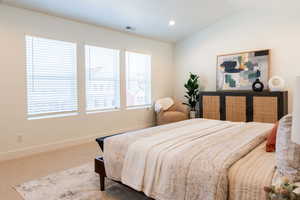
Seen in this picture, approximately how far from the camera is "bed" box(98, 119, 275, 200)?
141cm

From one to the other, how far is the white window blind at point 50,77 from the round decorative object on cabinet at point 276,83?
4085mm

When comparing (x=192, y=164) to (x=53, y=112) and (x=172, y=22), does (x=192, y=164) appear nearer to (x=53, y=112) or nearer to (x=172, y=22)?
(x=53, y=112)

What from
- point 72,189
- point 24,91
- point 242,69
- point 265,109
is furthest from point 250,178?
point 242,69

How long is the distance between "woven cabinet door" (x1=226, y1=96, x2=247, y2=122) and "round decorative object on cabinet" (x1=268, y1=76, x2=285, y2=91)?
0.58 m

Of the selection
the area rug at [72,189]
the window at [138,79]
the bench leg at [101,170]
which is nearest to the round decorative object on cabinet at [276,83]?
the window at [138,79]

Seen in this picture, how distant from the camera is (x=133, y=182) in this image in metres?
1.92

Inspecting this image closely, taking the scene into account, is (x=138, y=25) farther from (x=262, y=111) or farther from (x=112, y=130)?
(x=262, y=111)

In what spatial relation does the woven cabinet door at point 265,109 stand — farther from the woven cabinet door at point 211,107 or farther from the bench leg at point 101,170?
the bench leg at point 101,170

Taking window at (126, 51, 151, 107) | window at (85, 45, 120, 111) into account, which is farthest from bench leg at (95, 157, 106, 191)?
window at (126, 51, 151, 107)

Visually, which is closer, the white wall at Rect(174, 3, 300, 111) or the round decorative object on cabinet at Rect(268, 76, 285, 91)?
the round decorative object on cabinet at Rect(268, 76, 285, 91)

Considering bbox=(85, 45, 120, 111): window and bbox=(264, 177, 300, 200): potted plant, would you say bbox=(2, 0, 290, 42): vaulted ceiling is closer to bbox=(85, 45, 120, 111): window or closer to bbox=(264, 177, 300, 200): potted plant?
bbox=(85, 45, 120, 111): window

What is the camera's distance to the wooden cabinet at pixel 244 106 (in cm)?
432

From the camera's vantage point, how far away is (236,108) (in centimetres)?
478

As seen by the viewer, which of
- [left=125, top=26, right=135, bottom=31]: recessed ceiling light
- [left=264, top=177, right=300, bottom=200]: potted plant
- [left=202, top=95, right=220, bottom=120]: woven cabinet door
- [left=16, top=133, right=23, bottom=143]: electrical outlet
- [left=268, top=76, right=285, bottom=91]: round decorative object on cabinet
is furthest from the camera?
[left=202, top=95, right=220, bottom=120]: woven cabinet door
